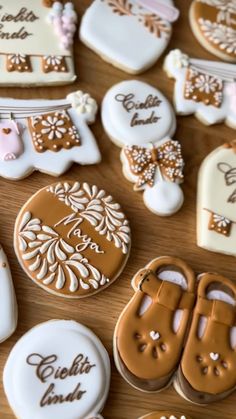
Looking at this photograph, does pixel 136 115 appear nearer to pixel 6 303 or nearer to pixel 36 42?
pixel 36 42

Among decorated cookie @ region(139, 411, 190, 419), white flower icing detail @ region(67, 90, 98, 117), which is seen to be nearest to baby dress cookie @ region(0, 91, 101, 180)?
white flower icing detail @ region(67, 90, 98, 117)

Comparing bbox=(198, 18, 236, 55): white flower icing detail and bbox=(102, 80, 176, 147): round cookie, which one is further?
bbox=(198, 18, 236, 55): white flower icing detail

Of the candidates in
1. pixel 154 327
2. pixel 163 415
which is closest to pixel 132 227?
pixel 154 327

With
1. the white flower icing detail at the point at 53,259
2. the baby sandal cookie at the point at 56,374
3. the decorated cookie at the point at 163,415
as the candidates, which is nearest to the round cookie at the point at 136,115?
the white flower icing detail at the point at 53,259

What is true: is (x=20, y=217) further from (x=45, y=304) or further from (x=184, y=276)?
(x=184, y=276)

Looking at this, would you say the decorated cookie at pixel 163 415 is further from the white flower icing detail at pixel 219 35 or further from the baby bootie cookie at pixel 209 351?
the white flower icing detail at pixel 219 35

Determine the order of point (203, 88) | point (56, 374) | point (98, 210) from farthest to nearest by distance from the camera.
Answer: point (203, 88) → point (98, 210) → point (56, 374)

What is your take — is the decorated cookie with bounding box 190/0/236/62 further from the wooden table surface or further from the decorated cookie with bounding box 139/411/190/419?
the decorated cookie with bounding box 139/411/190/419

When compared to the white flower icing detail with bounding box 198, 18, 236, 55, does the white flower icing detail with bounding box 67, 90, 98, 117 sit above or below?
below
